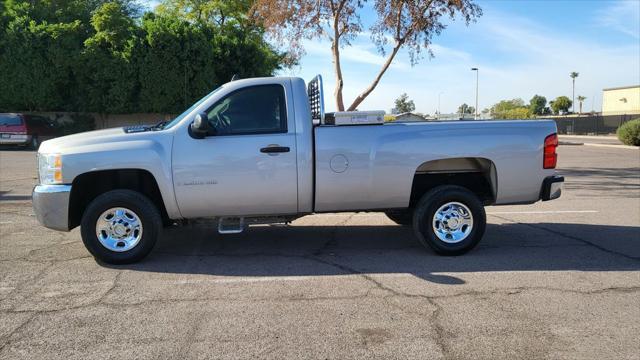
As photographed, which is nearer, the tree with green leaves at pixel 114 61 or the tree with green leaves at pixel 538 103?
the tree with green leaves at pixel 114 61

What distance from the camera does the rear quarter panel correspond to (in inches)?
234

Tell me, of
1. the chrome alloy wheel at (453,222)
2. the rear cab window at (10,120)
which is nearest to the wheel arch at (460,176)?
the chrome alloy wheel at (453,222)

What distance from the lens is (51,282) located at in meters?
5.29

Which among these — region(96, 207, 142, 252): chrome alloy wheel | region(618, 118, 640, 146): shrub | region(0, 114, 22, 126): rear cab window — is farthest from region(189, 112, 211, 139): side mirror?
region(618, 118, 640, 146): shrub

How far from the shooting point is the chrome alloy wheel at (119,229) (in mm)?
5785

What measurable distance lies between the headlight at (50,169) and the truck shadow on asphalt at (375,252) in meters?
1.29

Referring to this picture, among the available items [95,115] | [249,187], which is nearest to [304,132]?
[249,187]

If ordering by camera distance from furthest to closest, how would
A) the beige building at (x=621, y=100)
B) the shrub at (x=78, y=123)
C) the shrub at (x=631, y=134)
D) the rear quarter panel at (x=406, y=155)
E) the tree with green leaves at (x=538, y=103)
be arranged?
1. the tree with green leaves at (x=538, y=103)
2. the beige building at (x=621, y=100)
3. the shrub at (x=78, y=123)
4. the shrub at (x=631, y=134)
5. the rear quarter panel at (x=406, y=155)

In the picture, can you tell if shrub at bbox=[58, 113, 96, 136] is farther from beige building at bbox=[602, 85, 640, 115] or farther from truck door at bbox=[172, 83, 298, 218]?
beige building at bbox=[602, 85, 640, 115]

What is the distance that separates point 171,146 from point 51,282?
6.13 ft

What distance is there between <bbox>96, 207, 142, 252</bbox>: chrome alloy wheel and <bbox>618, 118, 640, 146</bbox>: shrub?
99.2ft

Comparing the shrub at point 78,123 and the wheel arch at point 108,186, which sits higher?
the shrub at point 78,123

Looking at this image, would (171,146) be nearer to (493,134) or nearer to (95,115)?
(493,134)

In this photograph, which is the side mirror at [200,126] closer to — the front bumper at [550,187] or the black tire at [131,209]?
the black tire at [131,209]
